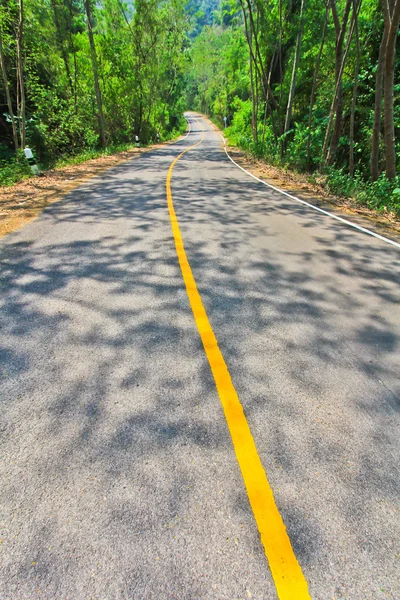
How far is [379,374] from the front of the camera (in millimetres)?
2582

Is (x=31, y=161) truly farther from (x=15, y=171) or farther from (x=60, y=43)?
(x=60, y=43)

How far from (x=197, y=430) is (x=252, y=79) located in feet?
77.1

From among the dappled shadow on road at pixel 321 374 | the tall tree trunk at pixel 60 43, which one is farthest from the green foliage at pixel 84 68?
the dappled shadow on road at pixel 321 374

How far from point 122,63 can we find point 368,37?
19.3 meters

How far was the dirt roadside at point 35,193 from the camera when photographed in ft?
21.5

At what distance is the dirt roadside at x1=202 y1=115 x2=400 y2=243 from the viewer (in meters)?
6.63

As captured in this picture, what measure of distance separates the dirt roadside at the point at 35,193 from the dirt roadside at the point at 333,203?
685 centimetres

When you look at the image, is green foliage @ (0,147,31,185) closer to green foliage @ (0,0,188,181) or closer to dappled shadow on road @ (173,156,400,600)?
green foliage @ (0,0,188,181)

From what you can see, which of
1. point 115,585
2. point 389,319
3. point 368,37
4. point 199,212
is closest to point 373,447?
point 115,585

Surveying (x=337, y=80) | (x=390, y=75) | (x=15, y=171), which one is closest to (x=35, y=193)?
(x=15, y=171)

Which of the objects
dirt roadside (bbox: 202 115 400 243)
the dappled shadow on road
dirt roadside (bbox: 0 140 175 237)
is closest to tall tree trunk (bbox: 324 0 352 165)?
dirt roadside (bbox: 202 115 400 243)

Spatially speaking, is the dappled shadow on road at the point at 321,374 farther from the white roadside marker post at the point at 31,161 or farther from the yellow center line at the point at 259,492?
the white roadside marker post at the point at 31,161

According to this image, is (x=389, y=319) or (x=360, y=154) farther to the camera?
(x=360, y=154)

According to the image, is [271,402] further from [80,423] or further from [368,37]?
[368,37]
